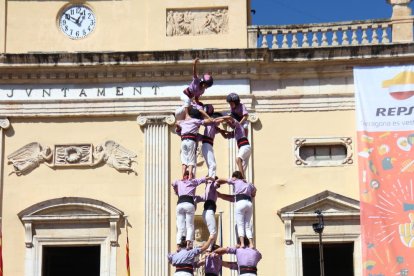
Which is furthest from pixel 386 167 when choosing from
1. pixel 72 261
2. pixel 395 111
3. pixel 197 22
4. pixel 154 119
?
pixel 72 261

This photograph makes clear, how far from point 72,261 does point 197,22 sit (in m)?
5.97

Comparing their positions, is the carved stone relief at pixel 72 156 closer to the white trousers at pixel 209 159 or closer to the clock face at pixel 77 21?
the clock face at pixel 77 21

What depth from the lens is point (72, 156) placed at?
81.4ft

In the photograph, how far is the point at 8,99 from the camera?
2505cm

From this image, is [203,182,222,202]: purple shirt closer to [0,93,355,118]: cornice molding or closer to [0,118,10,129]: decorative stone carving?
[0,93,355,118]: cornice molding

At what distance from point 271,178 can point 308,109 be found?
1.70m

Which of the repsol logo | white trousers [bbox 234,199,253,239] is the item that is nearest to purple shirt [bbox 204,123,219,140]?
white trousers [bbox 234,199,253,239]

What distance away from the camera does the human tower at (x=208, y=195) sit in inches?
631

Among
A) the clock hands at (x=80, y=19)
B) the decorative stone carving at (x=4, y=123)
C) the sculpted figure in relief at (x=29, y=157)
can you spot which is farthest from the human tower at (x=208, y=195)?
the clock hands at (x=80, y=19)

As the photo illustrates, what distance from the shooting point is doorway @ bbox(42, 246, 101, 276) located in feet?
81.9

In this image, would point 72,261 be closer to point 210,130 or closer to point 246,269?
point 210,130

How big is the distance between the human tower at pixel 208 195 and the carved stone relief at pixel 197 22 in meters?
8.28

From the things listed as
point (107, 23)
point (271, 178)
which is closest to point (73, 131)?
point (107, 23)

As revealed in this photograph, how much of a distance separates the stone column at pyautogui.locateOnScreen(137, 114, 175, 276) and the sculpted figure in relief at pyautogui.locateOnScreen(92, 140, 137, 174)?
0.40m
